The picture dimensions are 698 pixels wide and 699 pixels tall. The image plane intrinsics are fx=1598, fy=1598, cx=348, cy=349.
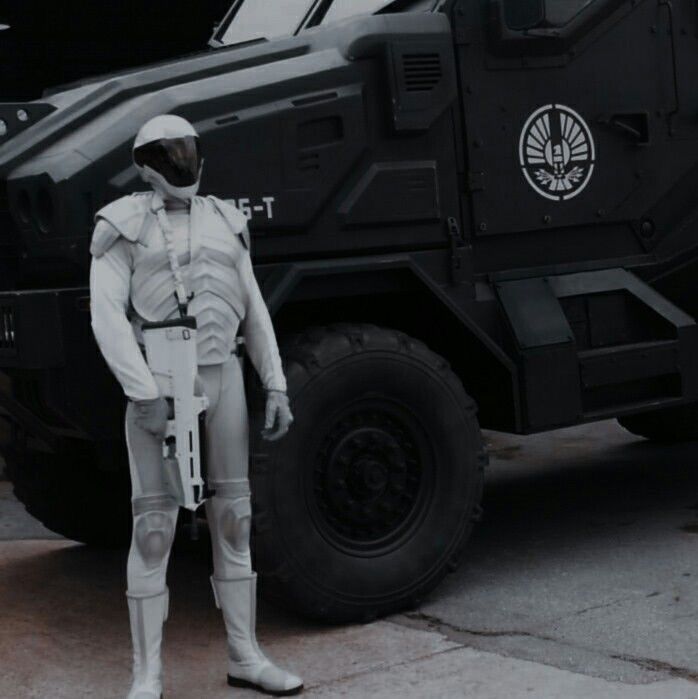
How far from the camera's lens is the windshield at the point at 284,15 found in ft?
21.4

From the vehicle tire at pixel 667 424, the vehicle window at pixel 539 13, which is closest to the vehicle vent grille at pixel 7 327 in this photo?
the vehicle window at pixel 539 13

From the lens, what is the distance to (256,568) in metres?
5.59

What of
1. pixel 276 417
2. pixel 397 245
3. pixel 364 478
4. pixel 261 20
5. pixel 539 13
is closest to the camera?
pixel 276 417

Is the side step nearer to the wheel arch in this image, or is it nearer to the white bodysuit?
the wheel arch

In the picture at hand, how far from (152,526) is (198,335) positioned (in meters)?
0.61

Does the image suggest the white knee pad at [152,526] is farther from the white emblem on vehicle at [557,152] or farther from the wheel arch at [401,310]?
the white emblem on vehicle at [557,152]

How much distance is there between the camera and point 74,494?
22.8ft

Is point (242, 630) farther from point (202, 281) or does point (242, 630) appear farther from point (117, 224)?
point (117, 224)

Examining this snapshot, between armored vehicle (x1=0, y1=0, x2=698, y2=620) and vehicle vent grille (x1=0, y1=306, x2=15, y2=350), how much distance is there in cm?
2

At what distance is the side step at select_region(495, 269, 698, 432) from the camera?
6.25 metres

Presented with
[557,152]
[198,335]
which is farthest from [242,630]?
[557,152]

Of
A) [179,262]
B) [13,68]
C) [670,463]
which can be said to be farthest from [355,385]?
[13,68]

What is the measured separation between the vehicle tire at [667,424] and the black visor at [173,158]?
4751 millimetres

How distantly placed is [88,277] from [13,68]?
303 inches
